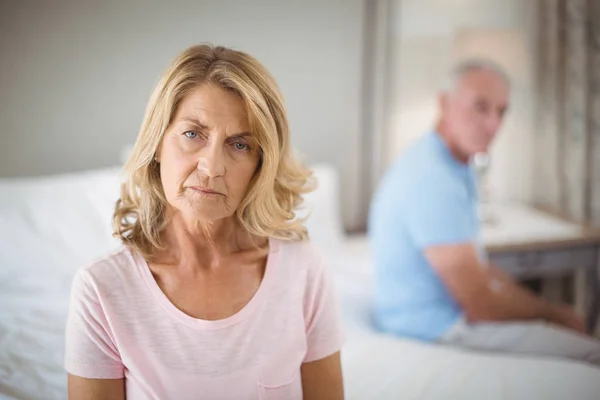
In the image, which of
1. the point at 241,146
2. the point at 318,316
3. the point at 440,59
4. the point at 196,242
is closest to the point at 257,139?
the point at 241,146

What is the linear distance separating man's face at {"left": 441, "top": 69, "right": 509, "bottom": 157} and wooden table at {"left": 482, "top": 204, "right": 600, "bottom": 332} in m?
0.40

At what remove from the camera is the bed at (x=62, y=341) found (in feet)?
3.54

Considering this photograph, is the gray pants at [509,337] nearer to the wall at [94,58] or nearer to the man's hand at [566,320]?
the man's hand at [566,320]

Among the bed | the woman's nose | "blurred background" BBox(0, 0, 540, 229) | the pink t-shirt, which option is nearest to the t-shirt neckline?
the pink t-shirt

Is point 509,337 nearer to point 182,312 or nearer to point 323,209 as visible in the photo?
point 323,209

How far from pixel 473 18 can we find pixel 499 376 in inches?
48.5

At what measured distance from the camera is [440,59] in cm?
214

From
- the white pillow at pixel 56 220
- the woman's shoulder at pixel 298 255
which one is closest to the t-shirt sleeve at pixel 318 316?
the woman's shoulder at pixel 298 255

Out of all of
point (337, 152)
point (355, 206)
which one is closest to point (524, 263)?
point (355, 206)

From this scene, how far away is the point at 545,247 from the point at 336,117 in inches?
→ 31.7

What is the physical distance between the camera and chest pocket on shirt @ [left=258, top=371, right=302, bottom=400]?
89 cm

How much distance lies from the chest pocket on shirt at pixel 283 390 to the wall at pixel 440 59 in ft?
4.19

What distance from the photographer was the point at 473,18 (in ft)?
6.80

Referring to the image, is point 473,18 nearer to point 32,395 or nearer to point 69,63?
point 69,63
